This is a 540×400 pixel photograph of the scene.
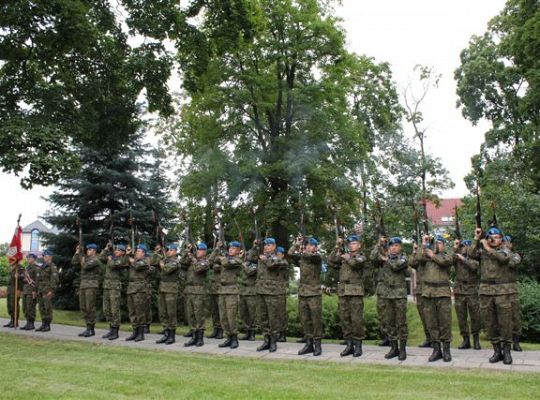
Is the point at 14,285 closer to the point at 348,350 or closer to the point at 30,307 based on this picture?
the point at 30,307

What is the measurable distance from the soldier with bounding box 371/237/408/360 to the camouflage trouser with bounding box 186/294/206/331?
3.84m

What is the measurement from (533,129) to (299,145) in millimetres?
11065

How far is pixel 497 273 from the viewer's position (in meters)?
9.64

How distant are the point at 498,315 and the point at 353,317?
250 cm

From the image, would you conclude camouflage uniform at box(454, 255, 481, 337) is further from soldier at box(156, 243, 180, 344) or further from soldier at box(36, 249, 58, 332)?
soldier at box(36, 249, 58, 332)

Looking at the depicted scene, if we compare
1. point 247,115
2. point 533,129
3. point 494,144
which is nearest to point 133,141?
point 247,115

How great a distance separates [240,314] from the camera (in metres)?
13.6

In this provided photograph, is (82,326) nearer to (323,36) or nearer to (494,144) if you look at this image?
(323,36)

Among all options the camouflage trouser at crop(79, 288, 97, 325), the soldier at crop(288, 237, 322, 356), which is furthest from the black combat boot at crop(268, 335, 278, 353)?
the camouflage trouser at crop(79, 288, 97, 325)

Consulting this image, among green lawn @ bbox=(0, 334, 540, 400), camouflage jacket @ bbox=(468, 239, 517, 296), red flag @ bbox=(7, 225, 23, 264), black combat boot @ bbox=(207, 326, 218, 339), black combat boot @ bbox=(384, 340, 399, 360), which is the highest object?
red flag @ bbox=(7, 225, 23, 264)

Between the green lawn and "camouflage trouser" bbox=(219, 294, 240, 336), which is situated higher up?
"camouflage trouser" bbox=(219, 294, 240, 336)

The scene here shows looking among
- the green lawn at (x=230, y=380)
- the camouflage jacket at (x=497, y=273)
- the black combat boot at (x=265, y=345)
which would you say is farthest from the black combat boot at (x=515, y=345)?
the black combat boot at (x=265, y=345)

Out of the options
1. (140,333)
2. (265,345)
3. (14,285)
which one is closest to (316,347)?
(265,345)

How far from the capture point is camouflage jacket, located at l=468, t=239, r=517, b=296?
957 cm
